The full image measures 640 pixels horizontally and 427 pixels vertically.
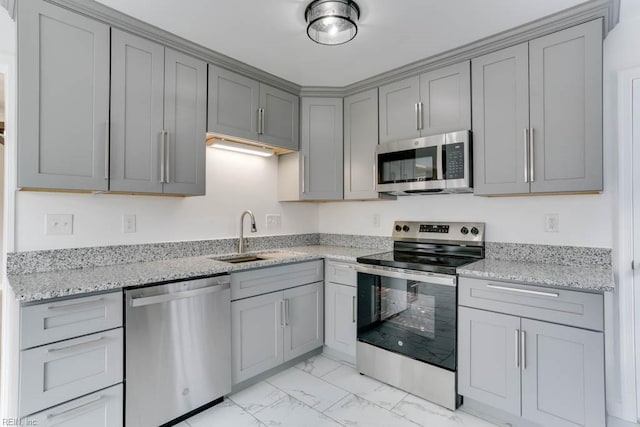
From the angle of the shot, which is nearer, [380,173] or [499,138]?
[499,138]

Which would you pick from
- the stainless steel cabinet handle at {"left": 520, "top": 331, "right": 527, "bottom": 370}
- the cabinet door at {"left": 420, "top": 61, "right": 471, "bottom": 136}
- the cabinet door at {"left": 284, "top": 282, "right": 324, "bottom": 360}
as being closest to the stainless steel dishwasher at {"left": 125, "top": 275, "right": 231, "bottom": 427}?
the cabinet door at {"left": 284, "top": 282, "right": 324, "bottom": 360}

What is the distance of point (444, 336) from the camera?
2086 millimetres

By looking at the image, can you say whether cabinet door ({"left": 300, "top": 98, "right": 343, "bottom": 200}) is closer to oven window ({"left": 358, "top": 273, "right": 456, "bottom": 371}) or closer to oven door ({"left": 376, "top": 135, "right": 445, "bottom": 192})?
oven door ({"left": 376, "top": 135, "right": 445, "bottom": 192})

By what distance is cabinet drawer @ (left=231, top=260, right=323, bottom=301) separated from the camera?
2225mm

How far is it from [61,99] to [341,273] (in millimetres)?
2125

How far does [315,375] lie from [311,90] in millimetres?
2429

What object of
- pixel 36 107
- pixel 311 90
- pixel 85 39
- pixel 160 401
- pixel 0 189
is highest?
pixel 311 90

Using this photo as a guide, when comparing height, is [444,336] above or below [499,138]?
below

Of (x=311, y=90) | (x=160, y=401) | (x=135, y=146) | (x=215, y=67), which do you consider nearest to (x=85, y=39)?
(x=135, y=146)

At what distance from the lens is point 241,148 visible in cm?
271

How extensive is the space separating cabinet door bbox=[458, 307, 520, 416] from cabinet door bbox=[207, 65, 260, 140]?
2.02m

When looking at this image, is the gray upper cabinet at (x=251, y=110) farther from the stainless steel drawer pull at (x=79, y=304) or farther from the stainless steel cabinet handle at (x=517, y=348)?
the stainless steel cabinet handle at (x=517, y=348)

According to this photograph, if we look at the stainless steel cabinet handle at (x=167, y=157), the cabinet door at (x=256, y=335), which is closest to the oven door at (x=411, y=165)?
the cabinet door at (x=256, y=335)

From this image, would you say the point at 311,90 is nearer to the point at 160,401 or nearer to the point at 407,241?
the point at 407,241
